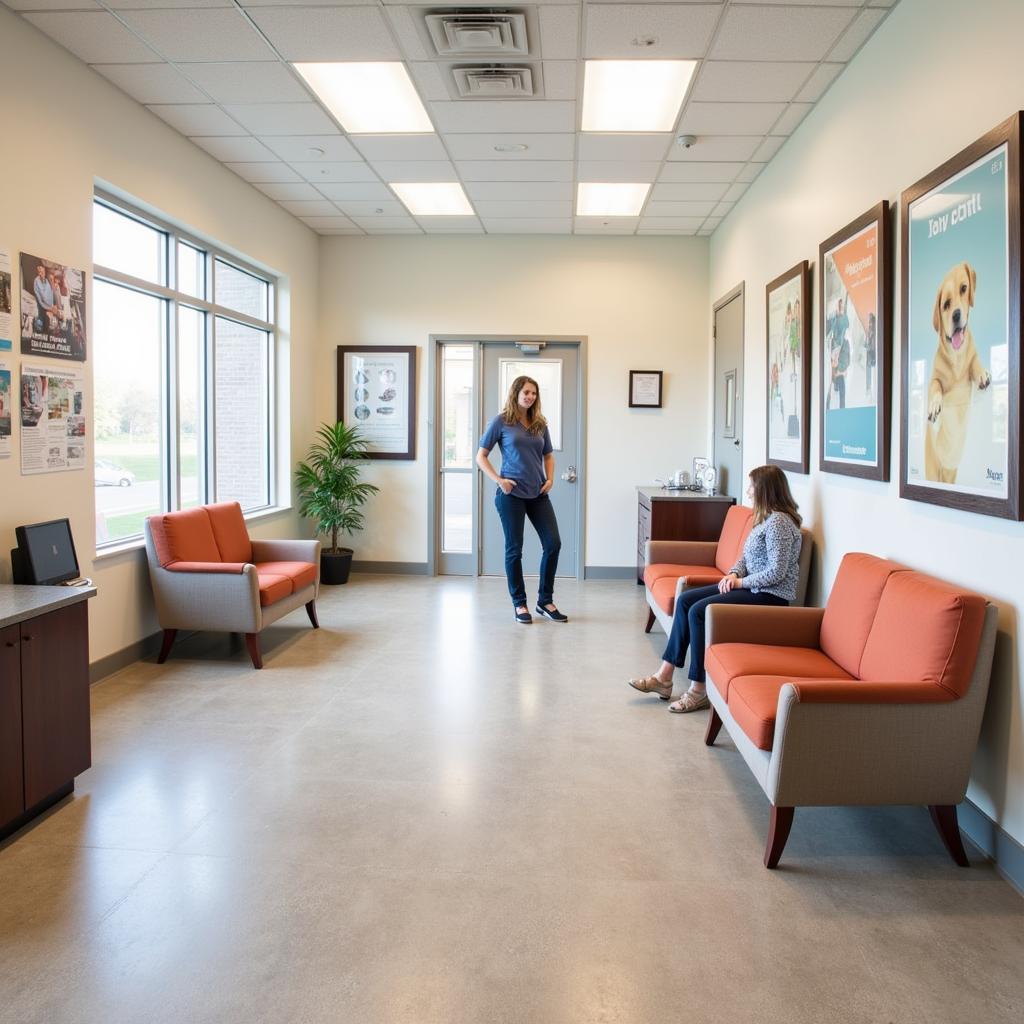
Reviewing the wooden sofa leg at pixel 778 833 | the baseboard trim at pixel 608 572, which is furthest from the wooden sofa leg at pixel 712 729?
the baseboard trim at pixel 608 572

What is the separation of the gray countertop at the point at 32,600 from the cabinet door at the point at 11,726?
0.04m

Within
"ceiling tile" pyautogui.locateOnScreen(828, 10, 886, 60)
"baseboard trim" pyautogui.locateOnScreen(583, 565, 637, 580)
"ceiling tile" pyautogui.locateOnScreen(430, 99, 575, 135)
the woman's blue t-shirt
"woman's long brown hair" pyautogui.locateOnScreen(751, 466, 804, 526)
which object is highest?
"ceiling tile" pyautogui.locateOnScreen(430, 99, 575, 135)

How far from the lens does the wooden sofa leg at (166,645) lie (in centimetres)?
467

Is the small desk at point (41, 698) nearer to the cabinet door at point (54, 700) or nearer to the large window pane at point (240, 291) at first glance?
the cabinet door at point (54, 700)

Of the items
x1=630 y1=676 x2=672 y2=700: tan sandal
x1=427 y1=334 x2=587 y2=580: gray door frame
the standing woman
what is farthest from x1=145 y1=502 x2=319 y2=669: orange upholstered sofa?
x1=427 y1=334 x2=587 y2=580: gray door frame

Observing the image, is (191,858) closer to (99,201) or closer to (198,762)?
(198,762)

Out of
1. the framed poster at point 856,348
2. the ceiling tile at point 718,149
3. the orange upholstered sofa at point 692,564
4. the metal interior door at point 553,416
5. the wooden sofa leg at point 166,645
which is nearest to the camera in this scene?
the framed poster at point 856,348

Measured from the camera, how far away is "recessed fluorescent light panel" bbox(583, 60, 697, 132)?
3.99m

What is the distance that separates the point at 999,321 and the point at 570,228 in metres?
5.09

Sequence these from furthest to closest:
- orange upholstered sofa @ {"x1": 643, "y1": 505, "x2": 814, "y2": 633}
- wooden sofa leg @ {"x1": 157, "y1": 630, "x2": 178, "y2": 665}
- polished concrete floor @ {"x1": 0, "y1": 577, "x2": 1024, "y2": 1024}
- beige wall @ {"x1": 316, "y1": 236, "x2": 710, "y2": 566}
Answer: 1. beige wall @ {"x1": 316, "y1": 236, "x2": 710, "y2": 566}
2. wooden sofa leg @ {"x1": 157, "y1": 630, "x2": 178, "y2": 665}
3. orange upholstered sofa @ {"x1": 643, "y1": 505, "x2": 814, "y2": 633}
4. polished concrete floor @ {"x1": 0, "y1": 577, "x2": 1024, "y2": 1024}

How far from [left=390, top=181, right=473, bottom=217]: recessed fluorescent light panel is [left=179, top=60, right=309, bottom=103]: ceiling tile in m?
1.60

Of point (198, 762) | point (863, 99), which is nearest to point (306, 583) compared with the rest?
point (198, 762)

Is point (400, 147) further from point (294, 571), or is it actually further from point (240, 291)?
point (294, 571)

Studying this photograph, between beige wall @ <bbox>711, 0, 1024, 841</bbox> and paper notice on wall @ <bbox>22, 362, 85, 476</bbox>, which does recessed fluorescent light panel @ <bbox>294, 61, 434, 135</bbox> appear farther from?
beige wall @ <bbox>711, 0, 1024, 841</bbox>
